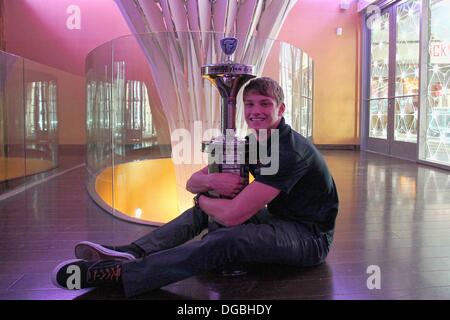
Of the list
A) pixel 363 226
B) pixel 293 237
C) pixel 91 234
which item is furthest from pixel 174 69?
pixel 293 237

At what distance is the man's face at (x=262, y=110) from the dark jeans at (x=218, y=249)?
1.57 feet

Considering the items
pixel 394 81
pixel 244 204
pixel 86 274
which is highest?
pixel 394 81

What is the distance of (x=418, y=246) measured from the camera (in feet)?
9.65

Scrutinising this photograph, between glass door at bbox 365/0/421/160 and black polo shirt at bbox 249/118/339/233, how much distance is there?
22.1 feet

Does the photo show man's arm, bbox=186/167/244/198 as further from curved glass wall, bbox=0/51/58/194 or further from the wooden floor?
curved glass wall, bbox=0/51/58/194

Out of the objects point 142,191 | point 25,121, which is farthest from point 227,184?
point 25,121

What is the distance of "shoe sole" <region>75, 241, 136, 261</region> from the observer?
224cm

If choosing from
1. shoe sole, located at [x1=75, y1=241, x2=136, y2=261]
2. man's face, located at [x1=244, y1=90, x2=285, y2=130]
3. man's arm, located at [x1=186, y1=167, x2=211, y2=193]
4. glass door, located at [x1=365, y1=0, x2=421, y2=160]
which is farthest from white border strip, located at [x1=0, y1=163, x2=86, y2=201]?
glass door, located at [x1=365, y1=0, x2=421, y2=160]

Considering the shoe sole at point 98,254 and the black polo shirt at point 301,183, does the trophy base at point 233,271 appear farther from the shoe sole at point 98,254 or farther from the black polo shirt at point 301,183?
the shoe sole at point 98,254

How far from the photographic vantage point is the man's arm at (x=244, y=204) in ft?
6.66

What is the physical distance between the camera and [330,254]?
109 inches

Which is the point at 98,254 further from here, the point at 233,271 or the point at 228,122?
the point at 228,122

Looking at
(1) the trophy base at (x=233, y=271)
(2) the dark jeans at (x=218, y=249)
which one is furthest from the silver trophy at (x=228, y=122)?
(1) the trophy base at (x=233, y=271)

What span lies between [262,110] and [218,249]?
67 cm
